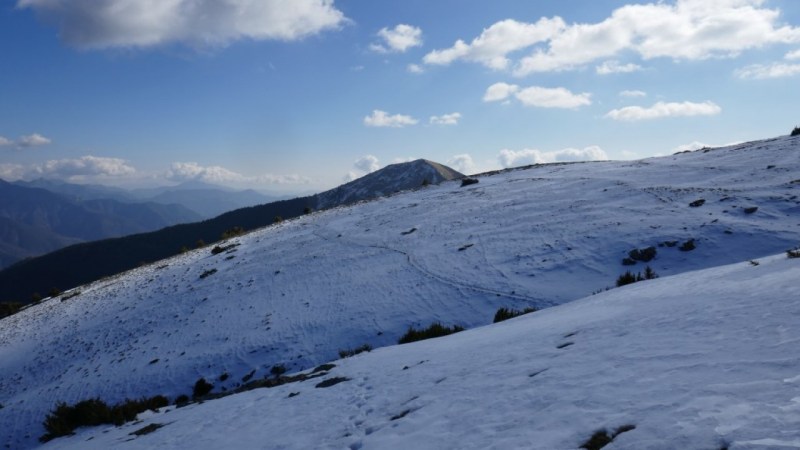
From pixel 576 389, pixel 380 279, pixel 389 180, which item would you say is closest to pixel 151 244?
pixel 389 180

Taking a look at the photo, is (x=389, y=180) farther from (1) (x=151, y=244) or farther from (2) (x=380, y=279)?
(2) (x=380, y=279)

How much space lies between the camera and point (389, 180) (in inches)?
7087

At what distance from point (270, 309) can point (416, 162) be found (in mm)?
175875

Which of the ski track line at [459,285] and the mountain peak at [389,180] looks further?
the mountain peak at [389,180]

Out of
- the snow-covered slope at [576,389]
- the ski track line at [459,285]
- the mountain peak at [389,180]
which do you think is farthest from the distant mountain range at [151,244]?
the snow-covered slope at [576,389]

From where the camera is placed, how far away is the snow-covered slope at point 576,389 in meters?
4.72

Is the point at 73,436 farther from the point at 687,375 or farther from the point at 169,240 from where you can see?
the point at 169,240

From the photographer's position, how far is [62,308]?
30875 millimetres

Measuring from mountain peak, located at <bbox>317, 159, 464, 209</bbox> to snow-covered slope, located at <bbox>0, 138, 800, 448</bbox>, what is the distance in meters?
135

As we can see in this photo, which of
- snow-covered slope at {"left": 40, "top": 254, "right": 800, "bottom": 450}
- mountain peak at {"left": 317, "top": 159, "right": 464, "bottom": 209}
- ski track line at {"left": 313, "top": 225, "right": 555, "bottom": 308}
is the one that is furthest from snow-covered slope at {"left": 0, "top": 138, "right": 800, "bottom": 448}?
mountain peak at {"left": 317, "top": 159, "right": 464, "bottom": 209}

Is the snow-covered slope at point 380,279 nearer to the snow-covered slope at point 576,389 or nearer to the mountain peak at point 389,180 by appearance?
the snow-covered slope at point 576,389

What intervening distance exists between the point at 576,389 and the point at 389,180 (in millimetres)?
175066

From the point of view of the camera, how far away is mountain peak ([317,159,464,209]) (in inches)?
6673

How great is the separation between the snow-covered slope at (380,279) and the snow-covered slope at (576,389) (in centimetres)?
504
